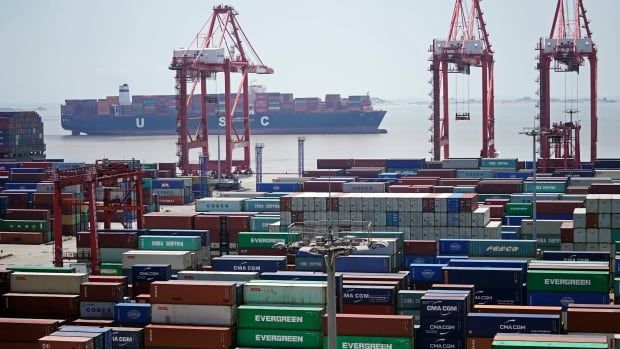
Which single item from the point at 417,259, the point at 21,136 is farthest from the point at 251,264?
the point at 21,136

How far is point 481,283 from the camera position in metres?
28.3

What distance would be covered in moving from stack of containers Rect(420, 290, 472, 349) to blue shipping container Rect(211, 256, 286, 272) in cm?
685

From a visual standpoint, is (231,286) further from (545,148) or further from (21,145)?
(21,145)

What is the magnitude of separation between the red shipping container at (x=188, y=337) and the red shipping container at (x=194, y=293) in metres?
0.63

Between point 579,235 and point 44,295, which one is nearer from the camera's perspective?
point 44,295

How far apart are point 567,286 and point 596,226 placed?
8.80 meters

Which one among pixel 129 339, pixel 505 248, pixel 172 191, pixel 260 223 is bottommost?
pixel 129 339

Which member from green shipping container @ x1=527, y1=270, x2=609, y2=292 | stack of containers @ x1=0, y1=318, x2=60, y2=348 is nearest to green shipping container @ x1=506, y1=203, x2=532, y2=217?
green shipping container @ x1=527, y1=270, x2=609, y2=292

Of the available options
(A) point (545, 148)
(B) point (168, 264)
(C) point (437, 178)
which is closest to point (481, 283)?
(B) point (168, 264)

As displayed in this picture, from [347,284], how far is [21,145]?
73.9 m

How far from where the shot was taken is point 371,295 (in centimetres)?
2647

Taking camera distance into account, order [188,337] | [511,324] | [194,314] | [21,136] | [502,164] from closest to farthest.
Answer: [511,324]
[188,337]
[194,314]
[502,164]
[21,136]

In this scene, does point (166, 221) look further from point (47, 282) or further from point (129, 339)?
point (129, 339)

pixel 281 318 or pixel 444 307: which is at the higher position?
pixel 444 307
